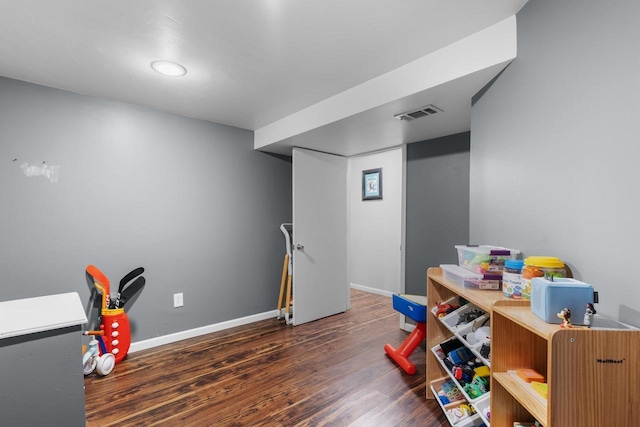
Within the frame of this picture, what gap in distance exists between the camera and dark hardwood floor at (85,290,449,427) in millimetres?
1780

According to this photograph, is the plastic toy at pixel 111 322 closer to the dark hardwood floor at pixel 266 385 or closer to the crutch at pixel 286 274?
the dark hardwood floor at pixel 266 385

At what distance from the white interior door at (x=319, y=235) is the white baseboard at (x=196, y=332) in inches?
18.2

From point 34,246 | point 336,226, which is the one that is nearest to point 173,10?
point 34,246

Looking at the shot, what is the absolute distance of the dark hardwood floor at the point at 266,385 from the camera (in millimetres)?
1780

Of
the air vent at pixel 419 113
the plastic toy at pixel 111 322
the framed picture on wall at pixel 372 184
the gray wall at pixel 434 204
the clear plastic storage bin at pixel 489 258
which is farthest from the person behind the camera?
the framed picture on wall at pixel 372 184

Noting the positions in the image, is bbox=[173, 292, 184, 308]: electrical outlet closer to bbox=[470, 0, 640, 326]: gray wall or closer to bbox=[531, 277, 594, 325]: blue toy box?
bbox=[470, 0, 640, 326]: gray wall

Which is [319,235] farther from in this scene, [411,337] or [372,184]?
[372,184]

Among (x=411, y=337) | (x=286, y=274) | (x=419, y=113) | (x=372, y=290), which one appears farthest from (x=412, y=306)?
(x=372, y=290)

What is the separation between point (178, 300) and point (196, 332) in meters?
0.39

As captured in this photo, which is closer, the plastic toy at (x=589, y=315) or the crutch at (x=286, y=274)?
the plastic toy at (x=589, y=315)

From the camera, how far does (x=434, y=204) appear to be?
3.05 m

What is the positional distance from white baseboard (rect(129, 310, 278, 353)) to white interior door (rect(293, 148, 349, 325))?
1.52 ft

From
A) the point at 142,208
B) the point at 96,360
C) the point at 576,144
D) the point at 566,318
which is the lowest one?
the point at 96,360

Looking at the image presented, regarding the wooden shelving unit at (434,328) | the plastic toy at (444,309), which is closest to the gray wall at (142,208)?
the wooden shelving unit at (434,328)
